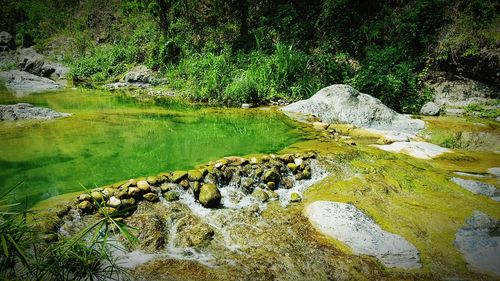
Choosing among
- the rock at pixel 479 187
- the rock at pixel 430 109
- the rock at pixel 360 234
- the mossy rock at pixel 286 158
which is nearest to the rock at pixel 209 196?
the rock at pixel 360 234

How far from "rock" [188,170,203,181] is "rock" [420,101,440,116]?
7.69 meters

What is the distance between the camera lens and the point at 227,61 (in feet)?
40.3

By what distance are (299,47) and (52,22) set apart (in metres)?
21.4

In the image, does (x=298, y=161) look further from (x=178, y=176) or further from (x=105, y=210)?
(x=105, y=210)

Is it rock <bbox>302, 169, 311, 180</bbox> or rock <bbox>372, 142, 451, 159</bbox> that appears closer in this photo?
rock <bbox>302, 169, 311, 180</bbox>

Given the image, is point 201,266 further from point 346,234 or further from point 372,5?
point 372,5

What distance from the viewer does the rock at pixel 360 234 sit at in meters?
3.19

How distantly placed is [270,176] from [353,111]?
4.44 m

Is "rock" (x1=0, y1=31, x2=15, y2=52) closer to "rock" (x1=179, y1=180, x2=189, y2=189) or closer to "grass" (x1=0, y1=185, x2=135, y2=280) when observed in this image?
"rock" (x1=179, y1=180, x2=189, y2=189)

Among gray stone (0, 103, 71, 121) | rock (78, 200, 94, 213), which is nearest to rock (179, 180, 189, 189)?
rock (78, 200, 94, 213)

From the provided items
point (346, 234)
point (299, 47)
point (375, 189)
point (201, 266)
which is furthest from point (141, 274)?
point (299, 47)

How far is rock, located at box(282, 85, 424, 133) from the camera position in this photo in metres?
7.88

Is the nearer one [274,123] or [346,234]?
[346,234]

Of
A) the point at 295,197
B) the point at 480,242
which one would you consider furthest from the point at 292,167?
the point at 480,242
